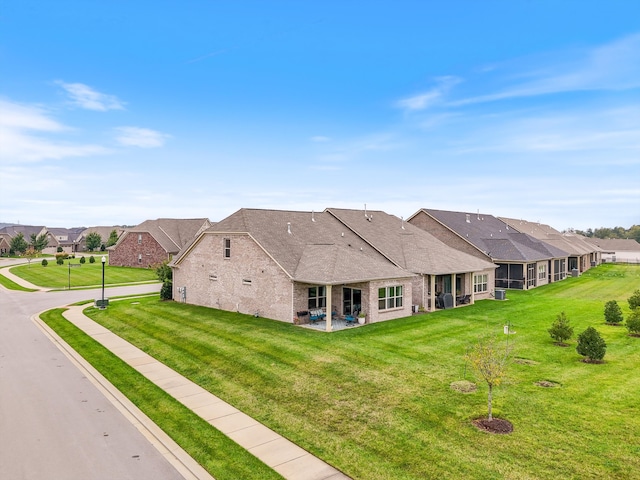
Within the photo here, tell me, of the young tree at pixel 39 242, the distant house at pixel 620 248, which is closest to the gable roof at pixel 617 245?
the distant house at pixel 620 248

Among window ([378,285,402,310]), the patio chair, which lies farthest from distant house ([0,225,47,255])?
window ([378,285,402,310])

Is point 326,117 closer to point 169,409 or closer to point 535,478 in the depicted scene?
point 169,409

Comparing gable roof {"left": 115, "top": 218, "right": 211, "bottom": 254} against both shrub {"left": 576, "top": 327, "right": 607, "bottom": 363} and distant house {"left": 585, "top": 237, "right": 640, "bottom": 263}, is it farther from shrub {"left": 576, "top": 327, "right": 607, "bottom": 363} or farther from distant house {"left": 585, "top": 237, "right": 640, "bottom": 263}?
distant house {"left": 585, "top": 237, "right": 640, "bottom": 263}

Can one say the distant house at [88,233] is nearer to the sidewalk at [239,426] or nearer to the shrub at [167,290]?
the shrub at [167,290]

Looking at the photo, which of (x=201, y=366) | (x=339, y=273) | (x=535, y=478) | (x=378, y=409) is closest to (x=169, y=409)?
(x=201, y=366)

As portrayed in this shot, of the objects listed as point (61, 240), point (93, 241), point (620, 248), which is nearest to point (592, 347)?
point (620, 248)

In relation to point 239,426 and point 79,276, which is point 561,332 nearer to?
point 239,426
